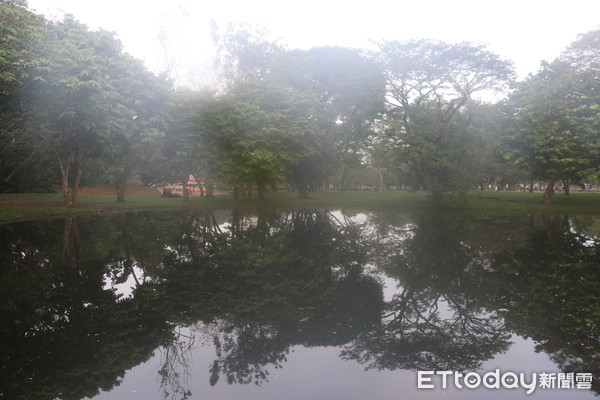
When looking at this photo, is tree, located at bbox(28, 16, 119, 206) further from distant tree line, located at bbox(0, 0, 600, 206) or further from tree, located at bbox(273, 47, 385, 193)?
tree, located at bbox(273, 47, 385, 193)

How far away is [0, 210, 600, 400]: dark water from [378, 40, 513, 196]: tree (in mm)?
19831

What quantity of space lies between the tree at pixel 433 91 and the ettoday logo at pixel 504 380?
27448mm

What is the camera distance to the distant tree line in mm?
23234

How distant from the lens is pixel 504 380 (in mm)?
4660

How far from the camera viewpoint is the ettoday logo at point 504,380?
451 centimetres

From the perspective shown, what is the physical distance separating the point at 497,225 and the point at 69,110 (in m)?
26.3

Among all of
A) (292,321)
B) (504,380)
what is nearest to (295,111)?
(292,321)

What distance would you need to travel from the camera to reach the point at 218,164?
125 feet

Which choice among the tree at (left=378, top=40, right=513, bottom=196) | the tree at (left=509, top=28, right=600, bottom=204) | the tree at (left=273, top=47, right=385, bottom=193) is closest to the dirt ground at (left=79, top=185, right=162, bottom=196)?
the tree at (left=273, top=47, right=385, bottom=193)

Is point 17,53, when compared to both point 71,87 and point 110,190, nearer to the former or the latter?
point 71,87

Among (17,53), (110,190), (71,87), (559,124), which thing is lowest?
(110,190)

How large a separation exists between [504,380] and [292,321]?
3.28m

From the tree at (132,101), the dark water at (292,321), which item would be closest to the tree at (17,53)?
the tree at (132,101)

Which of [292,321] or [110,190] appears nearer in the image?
[292,321]
